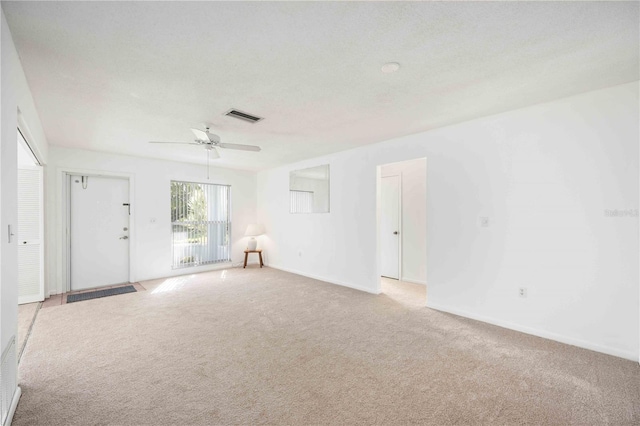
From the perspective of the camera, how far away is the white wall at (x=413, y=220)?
5.14 m

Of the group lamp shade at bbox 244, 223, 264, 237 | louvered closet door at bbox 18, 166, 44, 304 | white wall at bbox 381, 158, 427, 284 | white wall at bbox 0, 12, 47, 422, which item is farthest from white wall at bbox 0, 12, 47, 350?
lamp shade at bbox 244, 223, 264, 237

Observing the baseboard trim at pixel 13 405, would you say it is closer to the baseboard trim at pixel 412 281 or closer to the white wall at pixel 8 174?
the white wall at pixel 8 174

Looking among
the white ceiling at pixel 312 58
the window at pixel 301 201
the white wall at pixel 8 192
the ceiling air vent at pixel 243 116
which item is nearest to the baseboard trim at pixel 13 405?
the white wall at pixel 8 192

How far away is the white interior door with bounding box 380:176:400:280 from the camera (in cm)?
550

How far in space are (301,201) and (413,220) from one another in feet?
7.42

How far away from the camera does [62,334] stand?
3.04 m

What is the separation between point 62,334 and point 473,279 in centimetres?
466

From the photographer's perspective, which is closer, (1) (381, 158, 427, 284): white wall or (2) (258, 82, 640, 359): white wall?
(2) (258, 82, 640, 359): white wall

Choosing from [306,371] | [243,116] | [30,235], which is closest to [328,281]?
[306,371]

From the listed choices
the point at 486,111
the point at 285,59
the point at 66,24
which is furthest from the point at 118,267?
the point at 486,111

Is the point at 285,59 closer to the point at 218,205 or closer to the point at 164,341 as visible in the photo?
the point at 164,341

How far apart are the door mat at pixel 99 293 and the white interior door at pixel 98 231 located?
1.32 ft

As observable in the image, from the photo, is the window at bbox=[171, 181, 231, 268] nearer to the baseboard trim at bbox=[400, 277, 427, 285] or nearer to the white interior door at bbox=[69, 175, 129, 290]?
the white interior door at bbox=[69, 175, 129, 290]

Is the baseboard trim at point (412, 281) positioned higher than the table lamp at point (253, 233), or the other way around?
the table lamp at point (253, 233)
